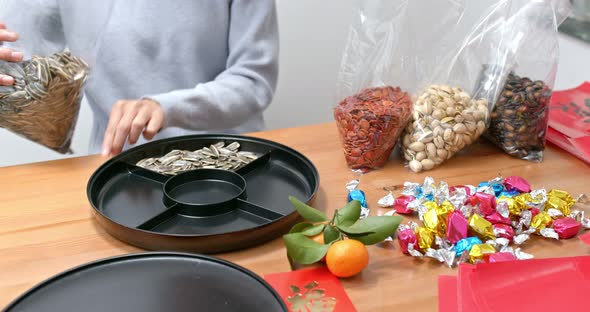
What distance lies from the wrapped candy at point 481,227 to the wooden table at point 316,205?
0.05 m

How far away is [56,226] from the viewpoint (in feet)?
2.82

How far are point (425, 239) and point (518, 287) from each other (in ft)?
0.44

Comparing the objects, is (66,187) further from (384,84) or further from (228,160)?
(384,84)

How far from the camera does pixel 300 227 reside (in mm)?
754

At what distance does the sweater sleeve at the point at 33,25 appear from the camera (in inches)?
39.6

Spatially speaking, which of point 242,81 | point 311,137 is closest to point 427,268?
point 311,137

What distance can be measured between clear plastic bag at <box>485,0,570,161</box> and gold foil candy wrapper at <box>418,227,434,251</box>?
352 millimetres

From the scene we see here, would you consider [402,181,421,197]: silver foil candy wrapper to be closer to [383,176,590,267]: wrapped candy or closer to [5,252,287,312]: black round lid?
[383,176,590,267]: wrapped candy

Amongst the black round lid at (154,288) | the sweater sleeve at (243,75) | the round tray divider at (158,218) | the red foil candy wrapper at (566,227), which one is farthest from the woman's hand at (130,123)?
the red foil candy wrapper at (566,227)

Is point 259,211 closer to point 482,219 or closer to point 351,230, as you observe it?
point 351,230

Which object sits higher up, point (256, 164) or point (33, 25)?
point (33, 25)

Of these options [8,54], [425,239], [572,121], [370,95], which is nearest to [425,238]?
[425,239]

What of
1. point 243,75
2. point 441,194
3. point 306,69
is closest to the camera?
point 441,194

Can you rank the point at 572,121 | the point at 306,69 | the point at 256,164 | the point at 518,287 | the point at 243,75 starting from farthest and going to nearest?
the point at 306,69 < the point at 243,75 < the point at 572,121 < the point at 256,164 < the point at 518,287
